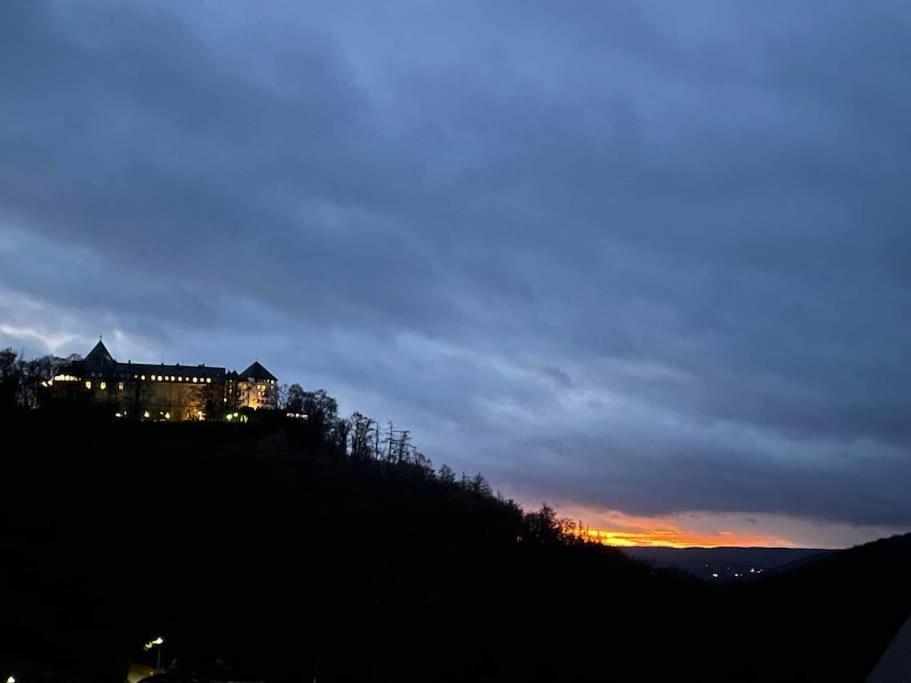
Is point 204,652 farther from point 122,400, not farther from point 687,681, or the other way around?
point 122,400

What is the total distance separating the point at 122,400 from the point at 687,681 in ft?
244

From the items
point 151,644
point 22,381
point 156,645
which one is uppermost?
point 22,381

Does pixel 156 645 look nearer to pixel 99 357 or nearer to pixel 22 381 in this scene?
pixel 22 381

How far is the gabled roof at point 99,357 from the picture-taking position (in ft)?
403

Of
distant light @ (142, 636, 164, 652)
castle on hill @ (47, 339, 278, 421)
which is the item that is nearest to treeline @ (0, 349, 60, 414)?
castle on hill @ (47, 339, 278, 421)

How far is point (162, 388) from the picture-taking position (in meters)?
114

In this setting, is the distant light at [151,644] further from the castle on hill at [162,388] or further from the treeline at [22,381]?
the castle on hill at [162,388]

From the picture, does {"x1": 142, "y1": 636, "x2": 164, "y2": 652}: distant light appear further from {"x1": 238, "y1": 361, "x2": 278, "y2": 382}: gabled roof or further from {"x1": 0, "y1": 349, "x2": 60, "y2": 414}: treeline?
{"x1": 238, "y1": 361, "x2": 278, "y2": 382}: gabled roof

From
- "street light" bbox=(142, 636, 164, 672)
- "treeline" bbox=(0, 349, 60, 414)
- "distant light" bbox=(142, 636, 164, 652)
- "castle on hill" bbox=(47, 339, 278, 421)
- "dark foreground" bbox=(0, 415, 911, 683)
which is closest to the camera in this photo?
"street light" bbox=(142, 636, 164, 672)

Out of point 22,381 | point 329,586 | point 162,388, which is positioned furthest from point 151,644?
point 162,388

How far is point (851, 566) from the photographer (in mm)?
39812

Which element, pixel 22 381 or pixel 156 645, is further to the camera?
pixel 22 381

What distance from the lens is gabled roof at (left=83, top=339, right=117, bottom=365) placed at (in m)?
123

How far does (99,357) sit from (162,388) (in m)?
16.9
